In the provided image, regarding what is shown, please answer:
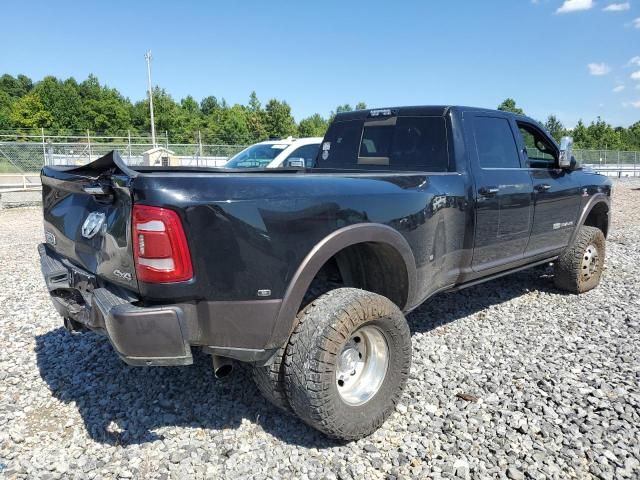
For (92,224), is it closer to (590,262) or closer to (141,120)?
(590,262)

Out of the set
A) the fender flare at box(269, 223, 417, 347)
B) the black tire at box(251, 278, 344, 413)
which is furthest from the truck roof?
the black tire at box(251, 278, 344, 413)

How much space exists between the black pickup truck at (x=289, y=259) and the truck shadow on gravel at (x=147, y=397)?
0.46m

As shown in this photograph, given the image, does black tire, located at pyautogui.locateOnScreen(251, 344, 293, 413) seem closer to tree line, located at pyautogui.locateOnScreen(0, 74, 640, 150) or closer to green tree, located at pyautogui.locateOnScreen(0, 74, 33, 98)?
tree line, located at pyautogui.locateOnScreen(0, 74, 640, 150)

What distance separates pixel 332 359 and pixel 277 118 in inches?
2025

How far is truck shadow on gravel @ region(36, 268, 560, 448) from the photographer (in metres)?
2.95

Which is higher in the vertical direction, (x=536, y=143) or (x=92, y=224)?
(x=536, y=143)

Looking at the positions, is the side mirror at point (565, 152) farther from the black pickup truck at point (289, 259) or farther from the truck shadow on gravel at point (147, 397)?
the truck shadow on gravel at point (147, 397)

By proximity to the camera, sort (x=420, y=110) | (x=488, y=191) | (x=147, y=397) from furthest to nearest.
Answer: (x=420, y=110)
(x=488, y=191)
(x=147, y=397)

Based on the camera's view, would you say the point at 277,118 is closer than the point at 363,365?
No

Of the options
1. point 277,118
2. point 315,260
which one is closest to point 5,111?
point 277,118

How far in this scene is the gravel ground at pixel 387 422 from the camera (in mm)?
2631

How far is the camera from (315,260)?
8.36 ft

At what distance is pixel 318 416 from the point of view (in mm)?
2572

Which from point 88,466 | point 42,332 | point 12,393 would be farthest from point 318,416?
point 42,332
